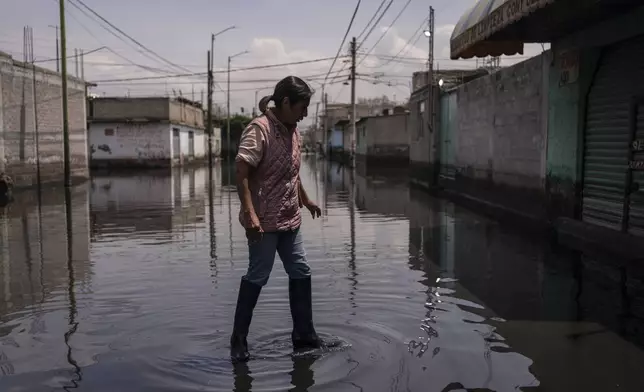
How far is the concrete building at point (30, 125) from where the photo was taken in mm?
19188

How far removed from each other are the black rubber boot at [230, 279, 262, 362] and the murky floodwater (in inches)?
3.9

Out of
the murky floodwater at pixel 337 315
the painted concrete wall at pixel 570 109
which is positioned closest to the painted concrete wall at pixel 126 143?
the murky floodwater at pixel 337 315

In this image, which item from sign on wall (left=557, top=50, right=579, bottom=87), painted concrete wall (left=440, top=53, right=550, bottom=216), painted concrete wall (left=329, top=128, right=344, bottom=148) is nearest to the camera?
sign on wall (left=557, top=50, right=579, bottom=87)

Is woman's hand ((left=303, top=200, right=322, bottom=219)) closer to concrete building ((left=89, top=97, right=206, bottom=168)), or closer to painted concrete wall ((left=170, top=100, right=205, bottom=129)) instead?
concrete building ((left=89, top=97, right=206, bottom=168))

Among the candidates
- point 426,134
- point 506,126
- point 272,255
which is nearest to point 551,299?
point 272,255

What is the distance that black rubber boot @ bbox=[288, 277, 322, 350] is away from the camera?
415cm

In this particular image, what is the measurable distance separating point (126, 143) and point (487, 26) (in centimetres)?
3224

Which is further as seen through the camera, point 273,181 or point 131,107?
point 131,107

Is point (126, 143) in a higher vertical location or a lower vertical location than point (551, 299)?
higher

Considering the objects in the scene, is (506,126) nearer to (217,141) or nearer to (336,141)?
(336,141)

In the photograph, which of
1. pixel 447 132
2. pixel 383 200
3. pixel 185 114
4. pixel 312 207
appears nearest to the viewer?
pixel 312 207

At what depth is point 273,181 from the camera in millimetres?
4004

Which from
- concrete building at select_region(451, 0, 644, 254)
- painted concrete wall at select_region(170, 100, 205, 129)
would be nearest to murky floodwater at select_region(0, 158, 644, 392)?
concrete building at select_region(451, 0, 644, 254)

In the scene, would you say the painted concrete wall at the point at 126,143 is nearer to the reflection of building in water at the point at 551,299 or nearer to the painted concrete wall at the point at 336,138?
the painted concrete wall at the point at 336,138
